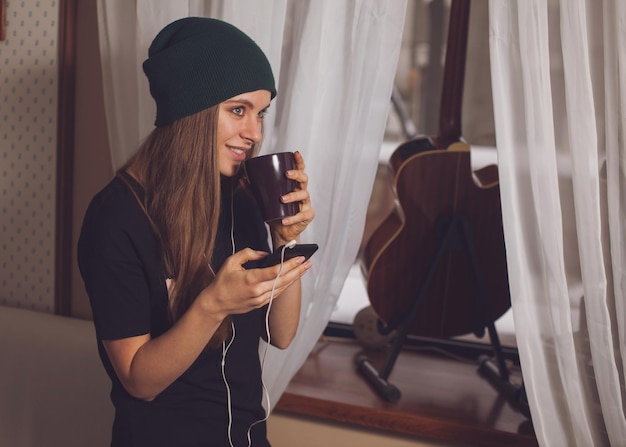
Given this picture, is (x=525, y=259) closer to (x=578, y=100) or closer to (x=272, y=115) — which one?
(x=578, y=100)

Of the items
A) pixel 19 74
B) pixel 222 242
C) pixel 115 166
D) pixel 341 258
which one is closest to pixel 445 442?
pixel 341 258

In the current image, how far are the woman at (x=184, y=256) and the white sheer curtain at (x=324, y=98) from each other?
20 cm

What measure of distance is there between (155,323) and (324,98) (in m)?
0.57

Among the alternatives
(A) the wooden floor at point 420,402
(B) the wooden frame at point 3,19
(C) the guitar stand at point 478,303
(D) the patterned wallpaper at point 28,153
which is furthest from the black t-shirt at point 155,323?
(B) the wooden frame at point 3,19

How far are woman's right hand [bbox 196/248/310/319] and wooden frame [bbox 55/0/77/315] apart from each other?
0.92 meters

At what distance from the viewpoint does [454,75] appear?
163cm

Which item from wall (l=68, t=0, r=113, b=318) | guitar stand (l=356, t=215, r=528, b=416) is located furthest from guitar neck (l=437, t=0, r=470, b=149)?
wall (l=68, t=0, r=113, b=318)

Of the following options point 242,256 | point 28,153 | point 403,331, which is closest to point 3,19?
point 28,153

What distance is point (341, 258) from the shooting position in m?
1.39

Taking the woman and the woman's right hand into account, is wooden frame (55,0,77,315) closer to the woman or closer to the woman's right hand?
the woman

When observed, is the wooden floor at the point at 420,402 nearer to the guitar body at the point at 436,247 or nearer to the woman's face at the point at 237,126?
the guitar body at the point at 436,247

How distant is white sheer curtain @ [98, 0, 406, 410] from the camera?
1.31 m

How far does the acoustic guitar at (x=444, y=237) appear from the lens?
1.59 m

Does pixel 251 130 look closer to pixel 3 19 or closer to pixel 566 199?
pixel 566 199
